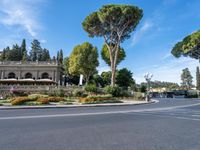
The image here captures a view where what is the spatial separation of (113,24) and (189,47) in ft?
59.4

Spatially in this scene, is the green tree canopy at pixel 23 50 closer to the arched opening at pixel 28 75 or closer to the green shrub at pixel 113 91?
the arched opening at pixel 28 75

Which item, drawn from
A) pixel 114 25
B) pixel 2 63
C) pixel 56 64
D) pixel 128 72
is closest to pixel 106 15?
pixel 114 25

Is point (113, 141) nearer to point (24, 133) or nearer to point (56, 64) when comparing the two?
point (24, 133)

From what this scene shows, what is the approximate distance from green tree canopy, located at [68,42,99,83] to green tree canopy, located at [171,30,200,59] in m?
18.5

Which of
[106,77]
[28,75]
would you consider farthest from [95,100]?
[28,75]

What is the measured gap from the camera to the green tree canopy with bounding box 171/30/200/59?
47.5 meters

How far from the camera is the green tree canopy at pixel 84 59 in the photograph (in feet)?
184

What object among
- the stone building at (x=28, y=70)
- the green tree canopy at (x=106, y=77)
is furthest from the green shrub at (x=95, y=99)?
the stone building at (x=28, y=70)

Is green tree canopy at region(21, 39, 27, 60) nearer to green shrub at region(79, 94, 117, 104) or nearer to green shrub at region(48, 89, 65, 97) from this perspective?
green shrub at region(48, 89, 65, 97)

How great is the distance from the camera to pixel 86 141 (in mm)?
6520

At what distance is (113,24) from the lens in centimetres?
4081

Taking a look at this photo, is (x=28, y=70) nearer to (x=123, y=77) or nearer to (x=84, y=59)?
(x=84, y=59)

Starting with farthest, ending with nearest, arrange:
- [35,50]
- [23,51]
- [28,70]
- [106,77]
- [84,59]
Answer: [35,50] < [23,51] < [106,77] < [28,70] < [84,59]

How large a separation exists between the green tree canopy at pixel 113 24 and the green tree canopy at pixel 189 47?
14000 millimetres
